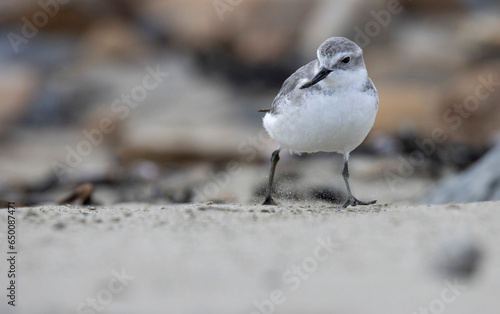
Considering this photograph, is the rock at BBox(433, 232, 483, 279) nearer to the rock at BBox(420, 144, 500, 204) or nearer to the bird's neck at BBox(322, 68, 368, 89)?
the bird's neck at BBox(322, 68, 368, 89)

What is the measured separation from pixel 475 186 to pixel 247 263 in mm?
2703

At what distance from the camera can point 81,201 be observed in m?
5.22

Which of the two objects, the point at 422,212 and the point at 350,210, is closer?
the point at 422,212

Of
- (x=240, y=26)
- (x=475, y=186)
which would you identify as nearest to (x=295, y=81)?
(x=475, y=186)

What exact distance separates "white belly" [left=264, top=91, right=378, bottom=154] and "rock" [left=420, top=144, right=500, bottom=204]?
1017mm

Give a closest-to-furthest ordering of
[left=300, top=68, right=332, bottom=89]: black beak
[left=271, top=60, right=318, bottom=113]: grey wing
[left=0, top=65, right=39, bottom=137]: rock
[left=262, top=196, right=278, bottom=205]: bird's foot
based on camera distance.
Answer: [left=300, top=68, right=332, bottom=89]: black beak → [left=271, top=60, right=318, bottom=113]: grey wing → [left=262, top=196, right=278, bottom=205]: bird's foot → [left=0, top=65, right=39, bottom=137]: rock

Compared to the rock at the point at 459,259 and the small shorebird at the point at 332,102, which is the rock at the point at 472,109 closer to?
the small shorebird at the point at 332,102

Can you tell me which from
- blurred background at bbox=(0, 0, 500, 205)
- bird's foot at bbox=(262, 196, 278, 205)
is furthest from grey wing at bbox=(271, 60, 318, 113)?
blurred background at bbox=(0, 0, 500, 205)

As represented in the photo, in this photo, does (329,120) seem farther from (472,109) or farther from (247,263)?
(472,109)

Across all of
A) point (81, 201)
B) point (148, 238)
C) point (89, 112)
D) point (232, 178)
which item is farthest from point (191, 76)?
point (148, 238)

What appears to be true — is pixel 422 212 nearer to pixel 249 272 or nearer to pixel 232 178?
pixel 249 272

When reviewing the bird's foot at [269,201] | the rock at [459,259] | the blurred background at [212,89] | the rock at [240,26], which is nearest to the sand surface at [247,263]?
the rock at [459,259]

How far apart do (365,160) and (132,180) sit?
253 cm

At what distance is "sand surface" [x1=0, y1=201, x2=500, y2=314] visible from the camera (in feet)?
8.38
